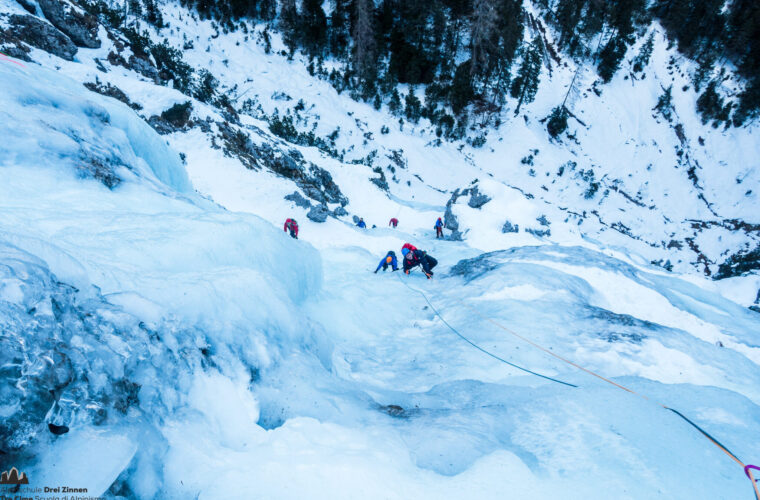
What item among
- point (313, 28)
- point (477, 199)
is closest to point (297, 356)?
point (477, 199)

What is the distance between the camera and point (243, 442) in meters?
2.44

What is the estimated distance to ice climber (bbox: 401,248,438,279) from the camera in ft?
28.6

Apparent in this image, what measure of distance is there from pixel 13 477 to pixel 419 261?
7898mm

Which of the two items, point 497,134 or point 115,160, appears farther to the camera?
point 497,134

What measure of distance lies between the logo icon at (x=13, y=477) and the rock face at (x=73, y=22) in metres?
16.4

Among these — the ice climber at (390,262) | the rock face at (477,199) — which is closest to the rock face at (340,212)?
the rock face at (477,199)

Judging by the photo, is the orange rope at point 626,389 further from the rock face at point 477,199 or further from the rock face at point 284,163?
the rock face at point 284,163

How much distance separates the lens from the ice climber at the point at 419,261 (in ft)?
28.6

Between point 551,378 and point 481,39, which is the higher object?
point 481,39

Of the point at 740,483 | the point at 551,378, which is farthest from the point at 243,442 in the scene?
the point at 740,483

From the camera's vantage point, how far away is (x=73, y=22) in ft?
39.1

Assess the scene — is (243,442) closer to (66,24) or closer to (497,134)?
(66,24)

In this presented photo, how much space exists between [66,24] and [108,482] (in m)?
16.6

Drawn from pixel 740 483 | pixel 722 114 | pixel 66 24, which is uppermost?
pixel 722 114
